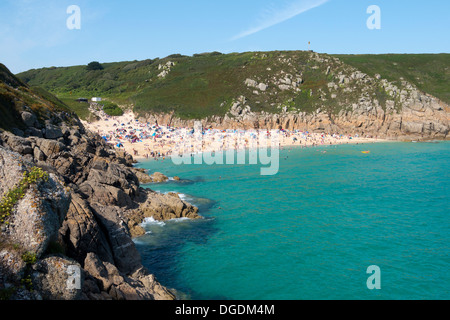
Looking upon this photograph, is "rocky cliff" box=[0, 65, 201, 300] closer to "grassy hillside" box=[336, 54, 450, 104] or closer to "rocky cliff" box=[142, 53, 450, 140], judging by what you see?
"rocky cliff" box=[142, 53, 450, 140]

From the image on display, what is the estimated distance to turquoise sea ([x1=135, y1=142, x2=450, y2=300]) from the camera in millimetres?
21688

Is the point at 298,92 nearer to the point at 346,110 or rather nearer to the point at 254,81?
the point at 254,81

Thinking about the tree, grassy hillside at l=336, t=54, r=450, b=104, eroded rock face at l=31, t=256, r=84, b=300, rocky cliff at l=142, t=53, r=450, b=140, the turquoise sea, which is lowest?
the turquoise sea

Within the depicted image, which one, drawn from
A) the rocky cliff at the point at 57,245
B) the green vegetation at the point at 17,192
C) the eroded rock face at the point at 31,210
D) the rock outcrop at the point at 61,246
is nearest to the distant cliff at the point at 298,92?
the rock outcrop at the point at 61,246

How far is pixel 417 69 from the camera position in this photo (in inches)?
5536

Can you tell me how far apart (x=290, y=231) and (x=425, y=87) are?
125m

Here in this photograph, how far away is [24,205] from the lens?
1177 centimetres

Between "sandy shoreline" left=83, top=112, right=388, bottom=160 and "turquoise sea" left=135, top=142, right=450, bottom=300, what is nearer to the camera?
"turquoise sea" left=135, top=142, right=450, bottom=300

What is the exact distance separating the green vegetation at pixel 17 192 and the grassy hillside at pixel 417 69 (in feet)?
449

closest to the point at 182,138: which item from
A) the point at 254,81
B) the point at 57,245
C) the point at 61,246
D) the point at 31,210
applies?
the point at 254,81

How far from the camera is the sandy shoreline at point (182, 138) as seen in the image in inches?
3386

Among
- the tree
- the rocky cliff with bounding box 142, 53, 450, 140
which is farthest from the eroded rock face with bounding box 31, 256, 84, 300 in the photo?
the tree

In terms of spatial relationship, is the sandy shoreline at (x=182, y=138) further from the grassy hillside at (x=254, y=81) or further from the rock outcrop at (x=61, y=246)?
the rock outcrop at (x=61, y=246)
